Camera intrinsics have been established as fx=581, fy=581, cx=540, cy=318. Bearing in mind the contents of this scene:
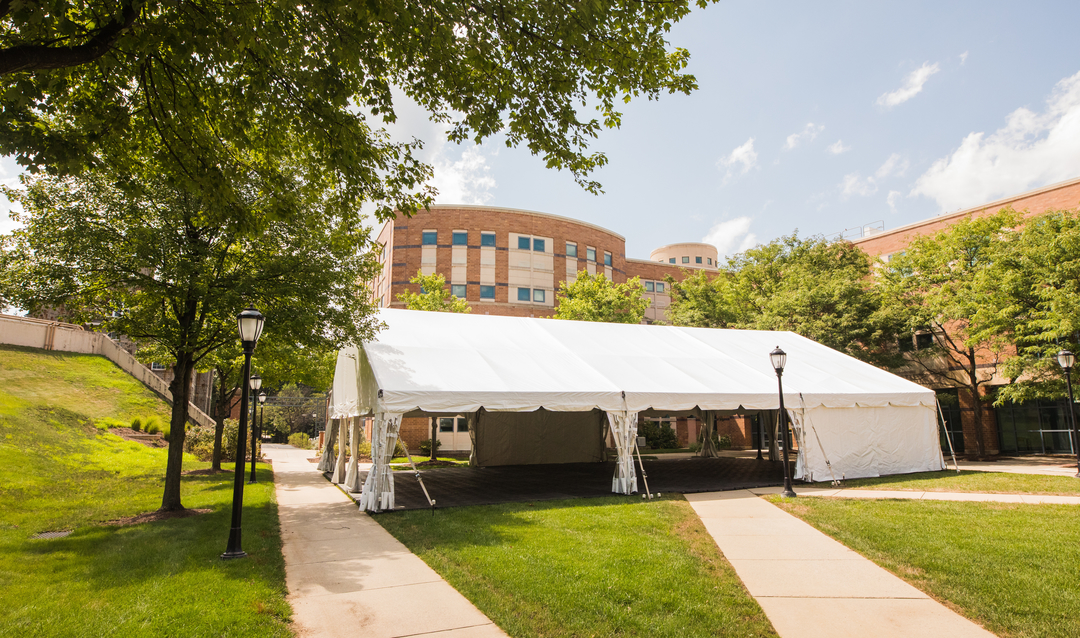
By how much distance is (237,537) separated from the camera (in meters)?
7.47

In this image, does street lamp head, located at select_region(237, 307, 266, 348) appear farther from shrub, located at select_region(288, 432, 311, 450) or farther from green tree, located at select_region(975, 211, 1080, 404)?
shrub, located at select_region(288, 432, 311, 450)

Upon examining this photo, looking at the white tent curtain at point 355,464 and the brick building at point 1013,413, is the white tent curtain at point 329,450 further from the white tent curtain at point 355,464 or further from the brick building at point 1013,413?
the brick building at point 1013,413

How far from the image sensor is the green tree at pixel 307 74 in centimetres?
577

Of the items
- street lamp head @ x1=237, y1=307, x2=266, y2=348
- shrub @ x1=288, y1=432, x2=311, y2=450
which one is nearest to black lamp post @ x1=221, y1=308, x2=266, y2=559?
street lamp head @ x1=237, y1=307, x2=266, y2=348

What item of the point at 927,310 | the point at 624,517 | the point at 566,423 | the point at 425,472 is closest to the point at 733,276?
the point at 927,310

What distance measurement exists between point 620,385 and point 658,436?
22727 millimetres

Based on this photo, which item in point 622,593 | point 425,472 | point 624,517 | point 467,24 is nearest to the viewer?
point 622,593

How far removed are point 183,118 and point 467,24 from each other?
12.3 ft

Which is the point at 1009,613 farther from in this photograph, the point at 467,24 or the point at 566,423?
the point at 566,423

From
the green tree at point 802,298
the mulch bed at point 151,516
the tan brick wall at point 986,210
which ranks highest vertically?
the tan brick wall at point 986,210

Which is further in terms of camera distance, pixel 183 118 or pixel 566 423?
pixel 566 423

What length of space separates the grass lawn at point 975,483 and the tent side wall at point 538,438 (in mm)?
9625

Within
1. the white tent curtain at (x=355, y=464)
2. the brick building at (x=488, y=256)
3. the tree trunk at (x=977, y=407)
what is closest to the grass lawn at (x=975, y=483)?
the tree trunk at (x=977, y=407)

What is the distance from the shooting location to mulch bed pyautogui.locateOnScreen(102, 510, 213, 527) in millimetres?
10008
